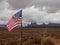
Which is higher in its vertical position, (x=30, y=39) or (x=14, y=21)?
(x=14, y=21)

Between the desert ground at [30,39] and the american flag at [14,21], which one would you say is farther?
the desert ground at [30,39]

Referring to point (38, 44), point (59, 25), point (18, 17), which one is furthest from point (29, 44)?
point (59, 25)

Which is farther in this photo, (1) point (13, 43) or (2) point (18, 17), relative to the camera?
(1) point (13, 43)

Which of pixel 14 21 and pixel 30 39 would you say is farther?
pixel 30 39

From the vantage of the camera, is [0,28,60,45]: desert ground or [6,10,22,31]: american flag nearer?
[6,10,22,31]: american flag

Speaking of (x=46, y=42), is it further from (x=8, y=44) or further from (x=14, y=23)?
(x=14, y=23)

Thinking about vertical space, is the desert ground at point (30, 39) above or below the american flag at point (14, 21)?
below

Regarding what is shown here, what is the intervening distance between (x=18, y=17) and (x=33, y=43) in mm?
21201

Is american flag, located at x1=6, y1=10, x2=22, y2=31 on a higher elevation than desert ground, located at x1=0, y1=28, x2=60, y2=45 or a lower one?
higher

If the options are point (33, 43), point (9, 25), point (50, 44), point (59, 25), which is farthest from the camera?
point (59, 25)

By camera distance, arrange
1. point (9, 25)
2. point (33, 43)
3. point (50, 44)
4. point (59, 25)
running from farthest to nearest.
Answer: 1. point (59, 25)
2. point (33, 43)
3. point (50, 44)
4. point (9, 25)

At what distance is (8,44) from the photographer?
42.5 m

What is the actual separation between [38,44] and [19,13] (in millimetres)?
19238

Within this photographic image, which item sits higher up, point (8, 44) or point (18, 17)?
point (18, 17)
